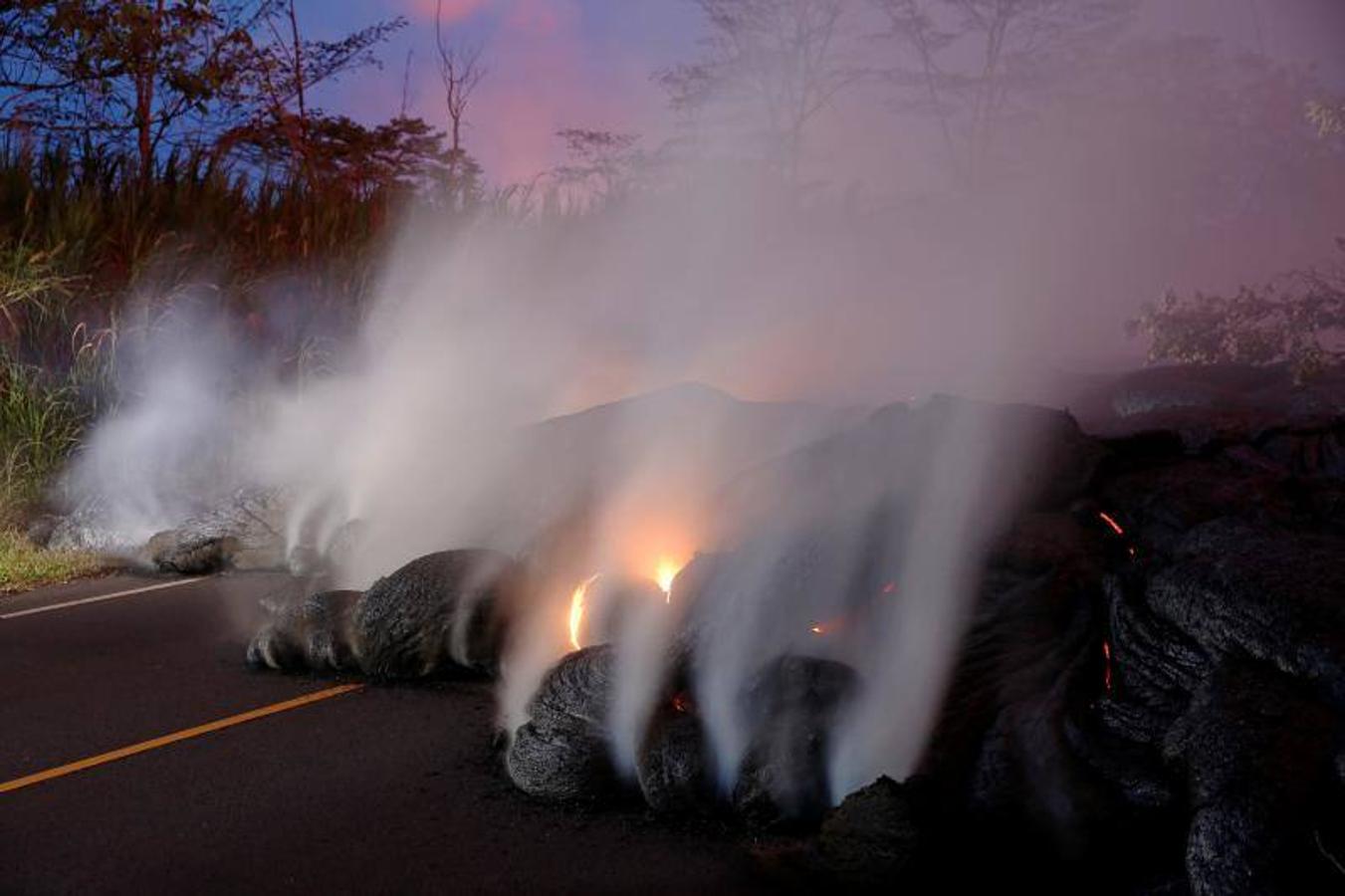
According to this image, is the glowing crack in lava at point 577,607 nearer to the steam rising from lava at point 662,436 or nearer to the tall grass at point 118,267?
the steam rising from lava at point 662,436

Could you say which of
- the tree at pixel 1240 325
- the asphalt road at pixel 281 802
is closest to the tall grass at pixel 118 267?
the asphalt road at pixel 281 802

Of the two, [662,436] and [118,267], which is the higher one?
[118,267]

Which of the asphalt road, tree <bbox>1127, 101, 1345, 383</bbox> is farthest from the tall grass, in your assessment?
tree <bbox>1127, 101, 1345, 383</bbox>

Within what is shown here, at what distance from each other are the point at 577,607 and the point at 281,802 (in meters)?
2.51

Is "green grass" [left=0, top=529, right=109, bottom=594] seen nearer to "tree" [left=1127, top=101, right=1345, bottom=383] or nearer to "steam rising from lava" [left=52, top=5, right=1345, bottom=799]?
"steam rising from lava" [left=52, top=5, right=1345, bottom=799]

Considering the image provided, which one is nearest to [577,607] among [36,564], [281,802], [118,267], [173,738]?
[173,738]

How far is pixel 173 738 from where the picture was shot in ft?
20.3

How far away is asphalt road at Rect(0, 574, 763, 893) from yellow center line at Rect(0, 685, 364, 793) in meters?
0.05

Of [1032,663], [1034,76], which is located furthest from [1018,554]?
[1034,76]

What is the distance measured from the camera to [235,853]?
4.79 meters

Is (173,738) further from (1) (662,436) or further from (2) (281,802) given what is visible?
(1) (662,436)

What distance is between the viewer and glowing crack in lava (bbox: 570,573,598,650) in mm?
7289

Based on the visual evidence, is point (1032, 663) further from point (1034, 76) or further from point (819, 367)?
point (1034, 76)

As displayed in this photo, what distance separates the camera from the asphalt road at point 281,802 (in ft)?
15.1
